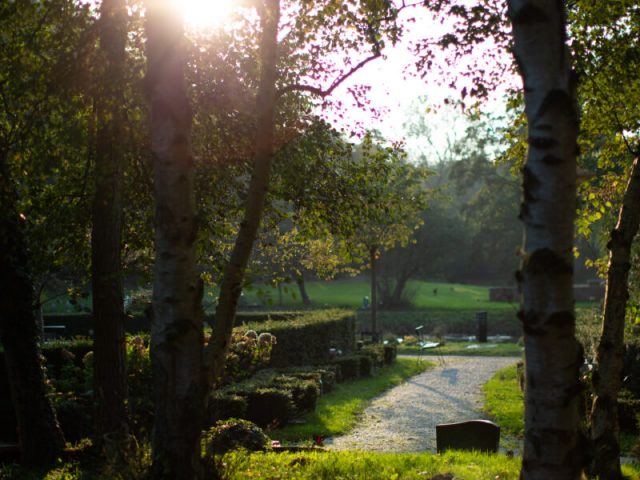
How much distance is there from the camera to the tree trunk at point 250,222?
629 cm

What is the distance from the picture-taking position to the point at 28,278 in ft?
32.8

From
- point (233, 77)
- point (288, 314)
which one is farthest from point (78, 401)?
point (288, 314)

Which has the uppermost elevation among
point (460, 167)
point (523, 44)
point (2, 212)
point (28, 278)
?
point (460, 167)

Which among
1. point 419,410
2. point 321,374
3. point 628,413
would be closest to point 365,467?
point 628,413

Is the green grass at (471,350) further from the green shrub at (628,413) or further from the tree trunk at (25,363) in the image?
the tree trunk at (25,363)

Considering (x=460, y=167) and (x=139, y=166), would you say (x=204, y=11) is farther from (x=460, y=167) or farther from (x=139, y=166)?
(x=460, y=167)

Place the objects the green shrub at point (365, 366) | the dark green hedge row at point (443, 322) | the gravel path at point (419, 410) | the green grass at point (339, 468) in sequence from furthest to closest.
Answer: the dark green hedge row at point (443, 322)
the green shrub at point (365, 366)
the gravel path at point (419, 410)
the green grass at point (339, 468)

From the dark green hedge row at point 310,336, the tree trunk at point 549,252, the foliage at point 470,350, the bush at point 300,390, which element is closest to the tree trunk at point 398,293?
the foliage at point 470,350

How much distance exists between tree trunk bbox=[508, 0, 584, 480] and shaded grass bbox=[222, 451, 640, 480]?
2889mm

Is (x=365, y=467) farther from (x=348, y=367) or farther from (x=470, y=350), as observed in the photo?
(x=470, y=350)

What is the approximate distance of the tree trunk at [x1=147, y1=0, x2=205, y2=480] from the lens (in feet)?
19.2

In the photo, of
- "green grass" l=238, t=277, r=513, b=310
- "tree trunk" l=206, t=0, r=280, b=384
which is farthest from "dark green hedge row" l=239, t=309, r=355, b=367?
"green grass" l=238, t=277, r=513, b=310

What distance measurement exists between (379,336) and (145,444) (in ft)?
93.1

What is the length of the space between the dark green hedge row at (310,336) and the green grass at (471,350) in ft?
21.8
